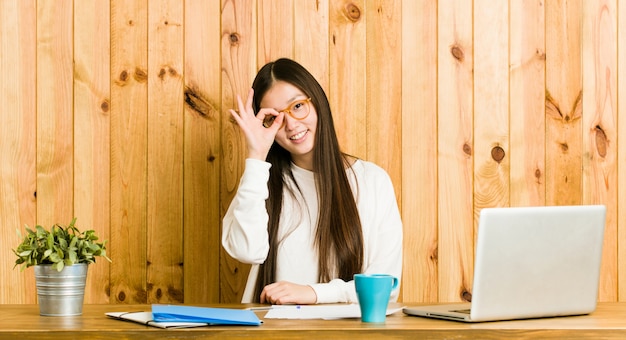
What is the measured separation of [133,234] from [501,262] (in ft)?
4.70

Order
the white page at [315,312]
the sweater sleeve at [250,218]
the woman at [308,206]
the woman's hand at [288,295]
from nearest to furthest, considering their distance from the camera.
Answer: the white page at [315,312], the woman's hand at [288,295], the sweater sleeve at [250,218], the woman at [308,206]

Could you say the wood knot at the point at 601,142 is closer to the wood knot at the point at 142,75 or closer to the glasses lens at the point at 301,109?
the glasses lens at the point at 301,109

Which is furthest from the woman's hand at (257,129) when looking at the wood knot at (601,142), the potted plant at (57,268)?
the wood knot at (601,142)

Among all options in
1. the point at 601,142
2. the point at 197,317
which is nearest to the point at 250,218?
the point at 197,317

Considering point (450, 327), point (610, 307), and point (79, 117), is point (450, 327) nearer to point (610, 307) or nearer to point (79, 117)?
point (610, 307)

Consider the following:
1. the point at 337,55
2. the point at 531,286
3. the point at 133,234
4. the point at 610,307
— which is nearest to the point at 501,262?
the point at 531,286

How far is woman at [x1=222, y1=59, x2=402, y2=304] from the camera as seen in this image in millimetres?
2139

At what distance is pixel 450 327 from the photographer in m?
1.37

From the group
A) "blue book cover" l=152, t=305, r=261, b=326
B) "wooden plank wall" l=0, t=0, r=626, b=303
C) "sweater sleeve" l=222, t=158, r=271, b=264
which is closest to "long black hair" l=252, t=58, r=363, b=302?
"sweater sleeve" l=222, t=158, r=271, b=264

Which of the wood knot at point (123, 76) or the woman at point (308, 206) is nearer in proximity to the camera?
the woman at point (308, 206)

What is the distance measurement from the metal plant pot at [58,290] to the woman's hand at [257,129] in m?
0.67

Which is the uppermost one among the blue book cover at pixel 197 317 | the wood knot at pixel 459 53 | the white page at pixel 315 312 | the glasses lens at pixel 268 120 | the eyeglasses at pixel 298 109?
the wood knot at pixel 459 53

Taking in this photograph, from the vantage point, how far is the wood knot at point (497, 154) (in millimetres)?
2518

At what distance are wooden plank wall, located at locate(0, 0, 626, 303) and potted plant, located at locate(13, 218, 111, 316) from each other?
2.88 ft
